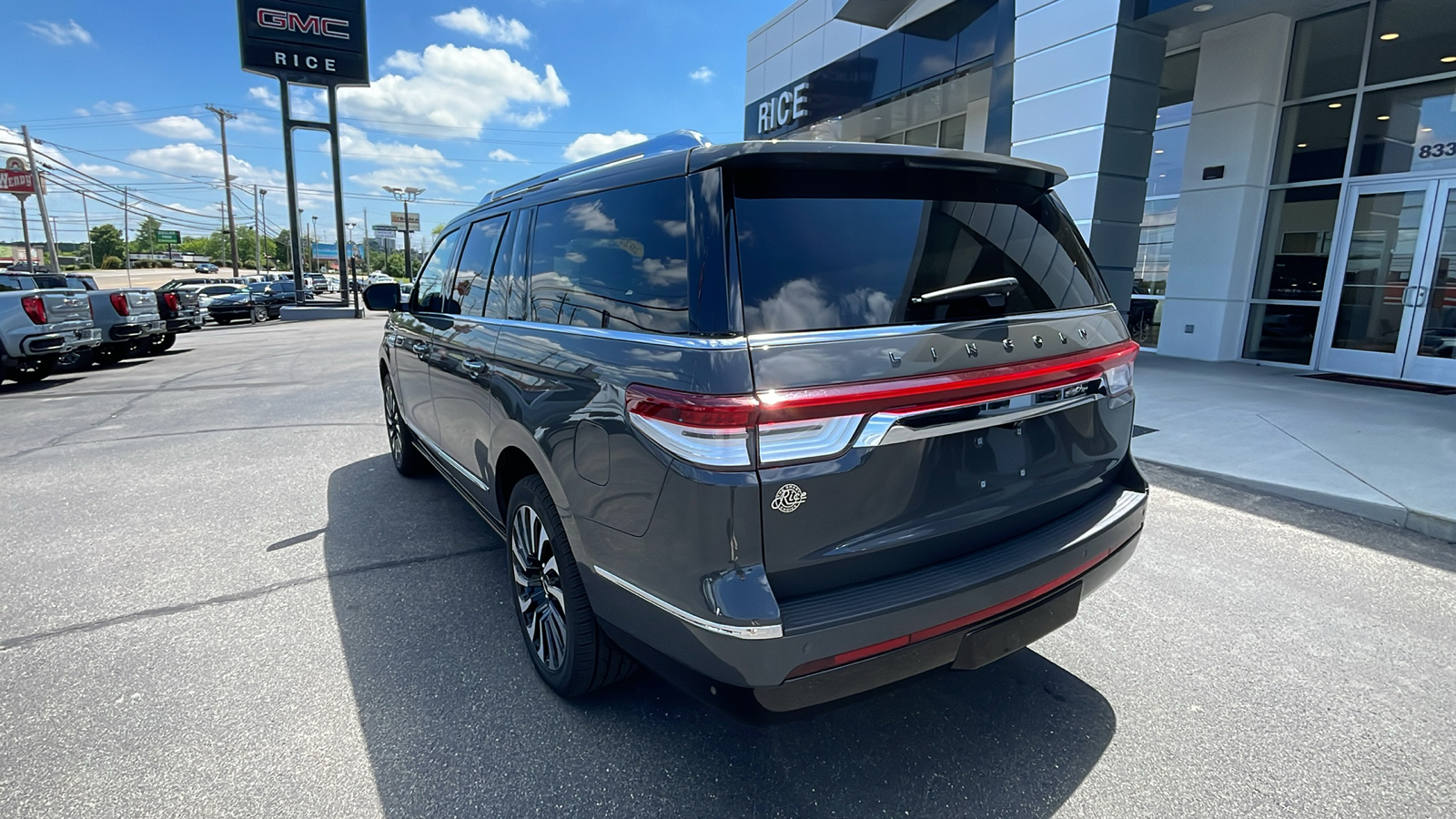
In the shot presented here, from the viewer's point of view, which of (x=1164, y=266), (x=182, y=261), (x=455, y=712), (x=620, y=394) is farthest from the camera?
(x=182, y=261)

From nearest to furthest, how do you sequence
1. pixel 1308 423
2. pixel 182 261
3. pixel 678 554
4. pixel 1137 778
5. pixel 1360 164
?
pixel 678 554, pixel 1137 778, pixel 1308 423, pixel 1360 164, pixel 182 261

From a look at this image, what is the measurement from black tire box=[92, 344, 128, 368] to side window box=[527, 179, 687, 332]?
45.5ft

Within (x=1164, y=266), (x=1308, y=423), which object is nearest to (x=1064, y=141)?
(x=1164, y=266)

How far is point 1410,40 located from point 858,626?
12.3 m

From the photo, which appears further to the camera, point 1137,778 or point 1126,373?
point 1126,373

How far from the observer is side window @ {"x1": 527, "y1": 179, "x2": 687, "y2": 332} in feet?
6.82

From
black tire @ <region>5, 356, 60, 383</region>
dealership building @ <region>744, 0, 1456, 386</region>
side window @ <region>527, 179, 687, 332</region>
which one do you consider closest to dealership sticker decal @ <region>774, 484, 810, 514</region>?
side window @ <region>527, 179, 687, 332</region>

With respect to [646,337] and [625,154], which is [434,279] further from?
[646,337]

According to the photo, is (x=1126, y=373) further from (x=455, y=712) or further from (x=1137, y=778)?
(x=455, y=712)

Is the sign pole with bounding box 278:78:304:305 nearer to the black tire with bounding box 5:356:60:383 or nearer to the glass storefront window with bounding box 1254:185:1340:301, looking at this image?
the black tire with bounding box 5:356:60:383

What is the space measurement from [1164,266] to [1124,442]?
11.3 meters

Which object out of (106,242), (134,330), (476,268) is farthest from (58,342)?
(106,242)

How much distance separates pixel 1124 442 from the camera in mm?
2629

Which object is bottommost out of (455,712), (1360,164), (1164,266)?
(455,712)
